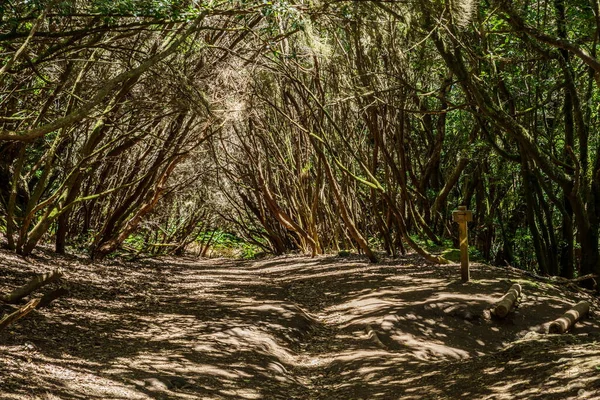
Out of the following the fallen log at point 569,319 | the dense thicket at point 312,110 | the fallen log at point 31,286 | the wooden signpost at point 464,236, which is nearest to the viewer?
the fallen log at point 31,286

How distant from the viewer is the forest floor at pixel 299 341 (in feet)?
18.9

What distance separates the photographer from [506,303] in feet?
29.5

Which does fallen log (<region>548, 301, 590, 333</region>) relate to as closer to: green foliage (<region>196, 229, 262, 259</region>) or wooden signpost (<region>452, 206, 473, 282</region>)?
wooden signpost (<region>452, 206, 473, 282</region>)

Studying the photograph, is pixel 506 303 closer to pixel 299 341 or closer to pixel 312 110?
pixel 299 341

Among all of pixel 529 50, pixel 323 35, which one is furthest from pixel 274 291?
pixel 529 50

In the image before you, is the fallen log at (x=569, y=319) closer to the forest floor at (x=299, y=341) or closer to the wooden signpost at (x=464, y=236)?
the forest floor at (x=299, y=341)

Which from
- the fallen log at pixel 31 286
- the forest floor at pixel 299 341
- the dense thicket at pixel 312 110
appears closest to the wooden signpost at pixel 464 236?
the forest floor at pixel 299 341

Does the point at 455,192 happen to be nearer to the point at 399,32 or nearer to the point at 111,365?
the point at 399,32

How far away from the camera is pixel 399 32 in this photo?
44.3 feet

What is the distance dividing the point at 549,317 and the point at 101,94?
661 centimetres

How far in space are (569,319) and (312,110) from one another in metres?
7.50

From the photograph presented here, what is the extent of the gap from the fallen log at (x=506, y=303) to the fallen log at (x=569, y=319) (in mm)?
657

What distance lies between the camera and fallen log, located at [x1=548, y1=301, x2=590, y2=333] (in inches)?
318

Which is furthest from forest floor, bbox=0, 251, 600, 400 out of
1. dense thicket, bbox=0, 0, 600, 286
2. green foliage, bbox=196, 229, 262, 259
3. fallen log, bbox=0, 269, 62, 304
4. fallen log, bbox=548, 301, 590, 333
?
→ green foliage, bbox=196, 229, 262, 259
